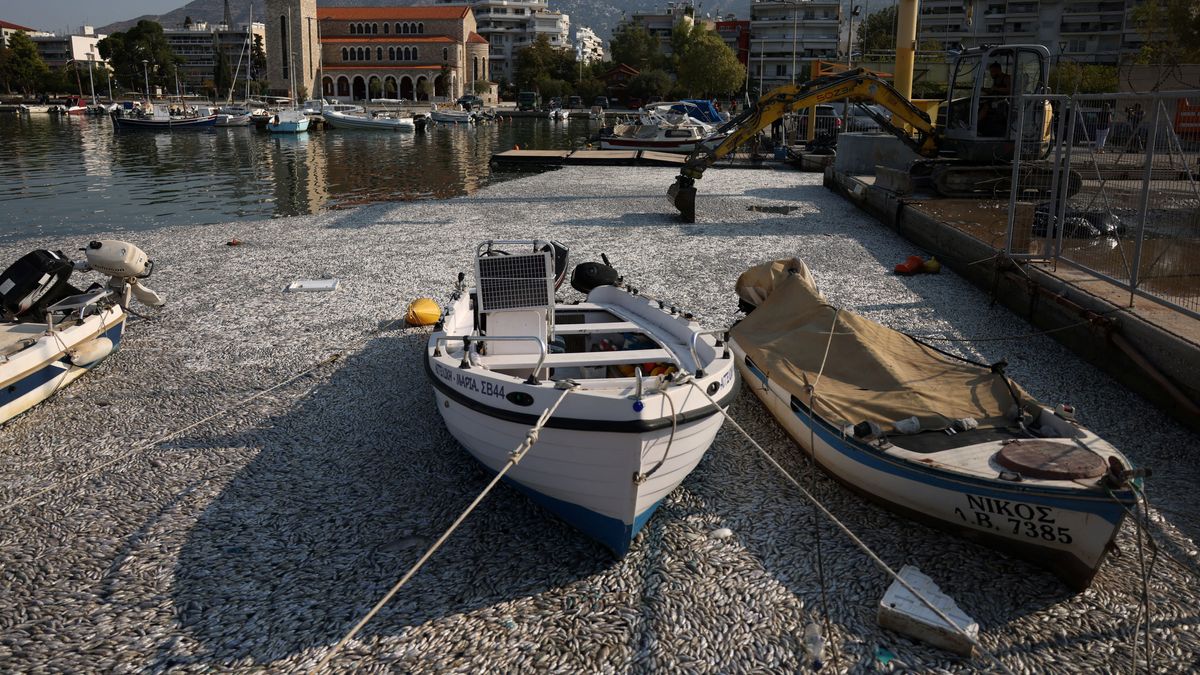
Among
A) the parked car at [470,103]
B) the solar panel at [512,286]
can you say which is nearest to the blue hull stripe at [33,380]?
the solar panel at [512,286]

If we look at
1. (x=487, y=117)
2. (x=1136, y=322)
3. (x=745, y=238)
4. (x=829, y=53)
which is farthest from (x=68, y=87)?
(x=1136, y=322)

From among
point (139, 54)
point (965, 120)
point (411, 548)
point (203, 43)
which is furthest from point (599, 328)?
point (203, 43)

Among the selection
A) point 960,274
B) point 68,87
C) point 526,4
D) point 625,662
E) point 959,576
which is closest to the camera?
point 625,662

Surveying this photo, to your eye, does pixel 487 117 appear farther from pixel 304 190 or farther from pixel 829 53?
pixel 304 190

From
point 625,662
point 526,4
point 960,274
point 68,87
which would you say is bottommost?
point 625,662

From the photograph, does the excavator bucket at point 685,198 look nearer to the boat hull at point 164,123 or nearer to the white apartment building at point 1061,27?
the boat hull at point 164,123

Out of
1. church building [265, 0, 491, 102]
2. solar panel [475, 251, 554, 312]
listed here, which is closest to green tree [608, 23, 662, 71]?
church building [265, 0, 491, 102]

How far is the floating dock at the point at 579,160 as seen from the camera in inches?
1404

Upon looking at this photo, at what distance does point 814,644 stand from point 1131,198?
7.65 meters

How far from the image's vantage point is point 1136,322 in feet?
29.3

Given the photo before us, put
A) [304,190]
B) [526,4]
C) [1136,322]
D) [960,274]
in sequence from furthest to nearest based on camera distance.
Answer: [526,4] → [304,190] → [960,274] → [1136,322]

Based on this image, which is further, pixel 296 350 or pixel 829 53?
pixel 829 53

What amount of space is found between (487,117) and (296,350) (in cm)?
8997

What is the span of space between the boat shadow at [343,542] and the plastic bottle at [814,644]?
4.71 feet
